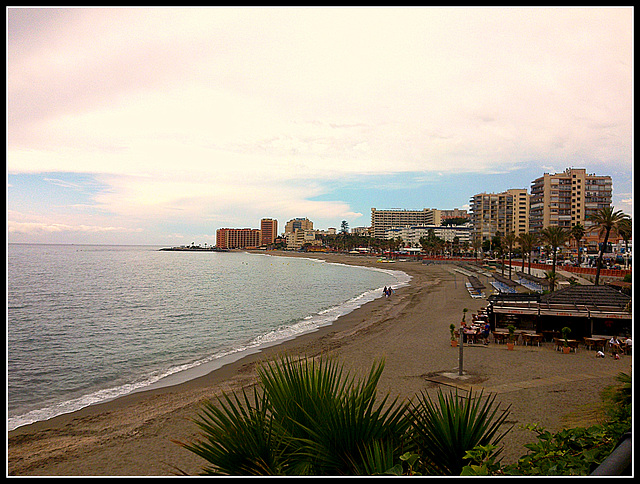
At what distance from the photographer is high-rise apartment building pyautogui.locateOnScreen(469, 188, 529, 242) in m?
132

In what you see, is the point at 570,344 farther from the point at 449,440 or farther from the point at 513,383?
the point at 449,440

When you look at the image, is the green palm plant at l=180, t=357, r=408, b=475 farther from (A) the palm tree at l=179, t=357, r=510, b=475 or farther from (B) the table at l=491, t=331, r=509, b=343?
(B) the table at l=491, t=331, r=509, b=343

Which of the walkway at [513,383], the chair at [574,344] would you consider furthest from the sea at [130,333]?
the chair at [574,344]

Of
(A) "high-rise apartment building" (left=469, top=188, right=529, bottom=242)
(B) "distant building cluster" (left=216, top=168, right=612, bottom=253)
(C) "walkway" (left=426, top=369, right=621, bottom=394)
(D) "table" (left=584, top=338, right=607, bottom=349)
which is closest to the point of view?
(C) "walkway" (left=426, top=369, right=621, bottom=394)

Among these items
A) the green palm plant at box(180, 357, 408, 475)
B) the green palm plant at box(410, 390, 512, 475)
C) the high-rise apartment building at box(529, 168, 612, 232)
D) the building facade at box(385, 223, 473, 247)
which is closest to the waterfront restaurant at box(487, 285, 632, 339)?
the green palm plant at box(410, 390, 512, 475)

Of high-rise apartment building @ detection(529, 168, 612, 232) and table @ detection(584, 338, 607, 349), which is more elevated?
high-rise apartment building @ detection(529, 168, 612, 232)

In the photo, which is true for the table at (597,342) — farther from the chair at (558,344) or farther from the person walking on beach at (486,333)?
the person walking on beach at (486,333)

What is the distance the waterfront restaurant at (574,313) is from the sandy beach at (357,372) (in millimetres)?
1364

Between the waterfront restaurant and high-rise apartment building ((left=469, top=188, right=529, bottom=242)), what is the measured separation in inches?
4537

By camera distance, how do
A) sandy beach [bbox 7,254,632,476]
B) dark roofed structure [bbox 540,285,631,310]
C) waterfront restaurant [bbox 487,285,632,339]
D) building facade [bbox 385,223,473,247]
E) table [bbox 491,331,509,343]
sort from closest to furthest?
sandy beach [bbox 7,254,632,476] → waterfront restaurant [bbox 487,285,632,339] → table [bbox 491,331,509,343] → dark roofed structure [bbox 540,285,631,310] → building facade [bbox 385,223,473,247]

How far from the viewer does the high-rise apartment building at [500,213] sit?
433ft

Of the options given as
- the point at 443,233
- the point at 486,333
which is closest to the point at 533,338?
the point at 486,333

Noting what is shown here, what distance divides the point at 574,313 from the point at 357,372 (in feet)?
42.2

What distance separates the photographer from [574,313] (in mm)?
17125
